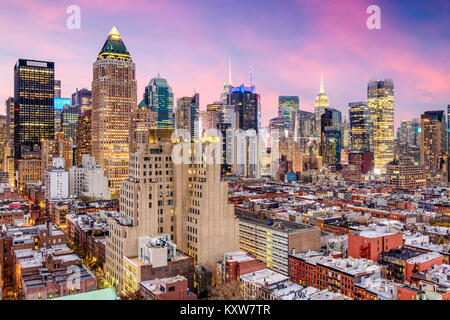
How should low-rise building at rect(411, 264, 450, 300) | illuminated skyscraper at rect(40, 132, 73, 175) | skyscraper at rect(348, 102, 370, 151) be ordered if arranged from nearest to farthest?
low-rise building at rect(411, 264, 450, 300) < illuminated skyscraper at rect(40, 132, 73, 175) < skyscraper at rect(348, 102, 370, 151)

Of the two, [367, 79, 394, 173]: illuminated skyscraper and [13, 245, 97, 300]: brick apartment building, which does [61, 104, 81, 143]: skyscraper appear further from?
[13, 245, 97, 300]: brick apartment building

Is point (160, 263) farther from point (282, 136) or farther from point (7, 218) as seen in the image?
point (282, 136)

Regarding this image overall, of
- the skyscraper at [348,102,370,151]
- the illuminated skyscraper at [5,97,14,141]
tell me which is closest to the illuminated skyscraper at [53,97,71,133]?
the illuminated skyscraper at [5,97,14,141]

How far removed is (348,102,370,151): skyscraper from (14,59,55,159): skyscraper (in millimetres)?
55193

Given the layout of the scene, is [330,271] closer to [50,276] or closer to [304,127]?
[50,276]

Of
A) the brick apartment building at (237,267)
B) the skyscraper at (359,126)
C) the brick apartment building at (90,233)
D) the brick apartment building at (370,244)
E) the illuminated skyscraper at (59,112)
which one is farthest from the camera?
the skyscraper at (359,126)

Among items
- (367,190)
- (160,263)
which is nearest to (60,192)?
(160,263)

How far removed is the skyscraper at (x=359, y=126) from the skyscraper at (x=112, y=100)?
161 feet

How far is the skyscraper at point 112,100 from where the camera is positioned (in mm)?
42250

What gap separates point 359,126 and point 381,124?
5.47 meters

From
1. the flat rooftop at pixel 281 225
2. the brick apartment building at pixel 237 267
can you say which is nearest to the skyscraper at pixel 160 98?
the flat rooftop at pixel 281 225

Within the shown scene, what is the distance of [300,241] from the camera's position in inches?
658

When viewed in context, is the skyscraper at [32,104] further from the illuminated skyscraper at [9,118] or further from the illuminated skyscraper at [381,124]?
the illuminated skyscraper at [381,124]

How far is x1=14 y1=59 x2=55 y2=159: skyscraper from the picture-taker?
4441 centimetres
